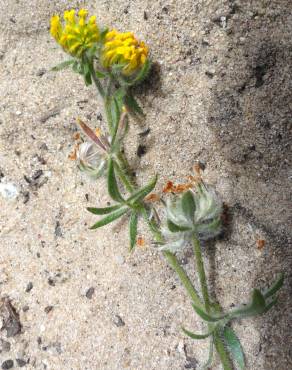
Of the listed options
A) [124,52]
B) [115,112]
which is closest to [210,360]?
[115,112]

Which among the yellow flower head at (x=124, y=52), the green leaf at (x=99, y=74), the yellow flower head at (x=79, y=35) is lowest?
the green leaf at (x=99, y=74)

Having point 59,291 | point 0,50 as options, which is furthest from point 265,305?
point 0,50

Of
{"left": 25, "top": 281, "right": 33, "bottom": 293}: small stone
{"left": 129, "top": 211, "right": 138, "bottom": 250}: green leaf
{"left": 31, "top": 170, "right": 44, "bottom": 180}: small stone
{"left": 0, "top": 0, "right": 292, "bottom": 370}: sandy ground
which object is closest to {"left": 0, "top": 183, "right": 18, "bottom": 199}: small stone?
{"left": 0, "top": 0, "right": 292, "bottom": 370}: sandy ground

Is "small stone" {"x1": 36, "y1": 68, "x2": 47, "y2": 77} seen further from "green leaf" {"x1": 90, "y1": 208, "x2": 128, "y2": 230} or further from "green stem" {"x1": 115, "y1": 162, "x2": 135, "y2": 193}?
"green leaf" {"x1": 90, "y1": 208, "x2": 128, "y2": 230}

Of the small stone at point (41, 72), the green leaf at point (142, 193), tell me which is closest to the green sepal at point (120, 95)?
the green leaf at point (142, 193)

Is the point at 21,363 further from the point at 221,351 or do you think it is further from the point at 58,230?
the point at 221,351

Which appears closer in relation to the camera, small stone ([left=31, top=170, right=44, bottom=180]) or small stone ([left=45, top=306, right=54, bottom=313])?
small stone ([left=45, top=306, right=54, bottom=313])

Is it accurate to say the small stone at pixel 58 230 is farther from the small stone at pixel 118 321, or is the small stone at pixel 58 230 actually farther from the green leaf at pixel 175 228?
the green leaf at pixel 175 228
